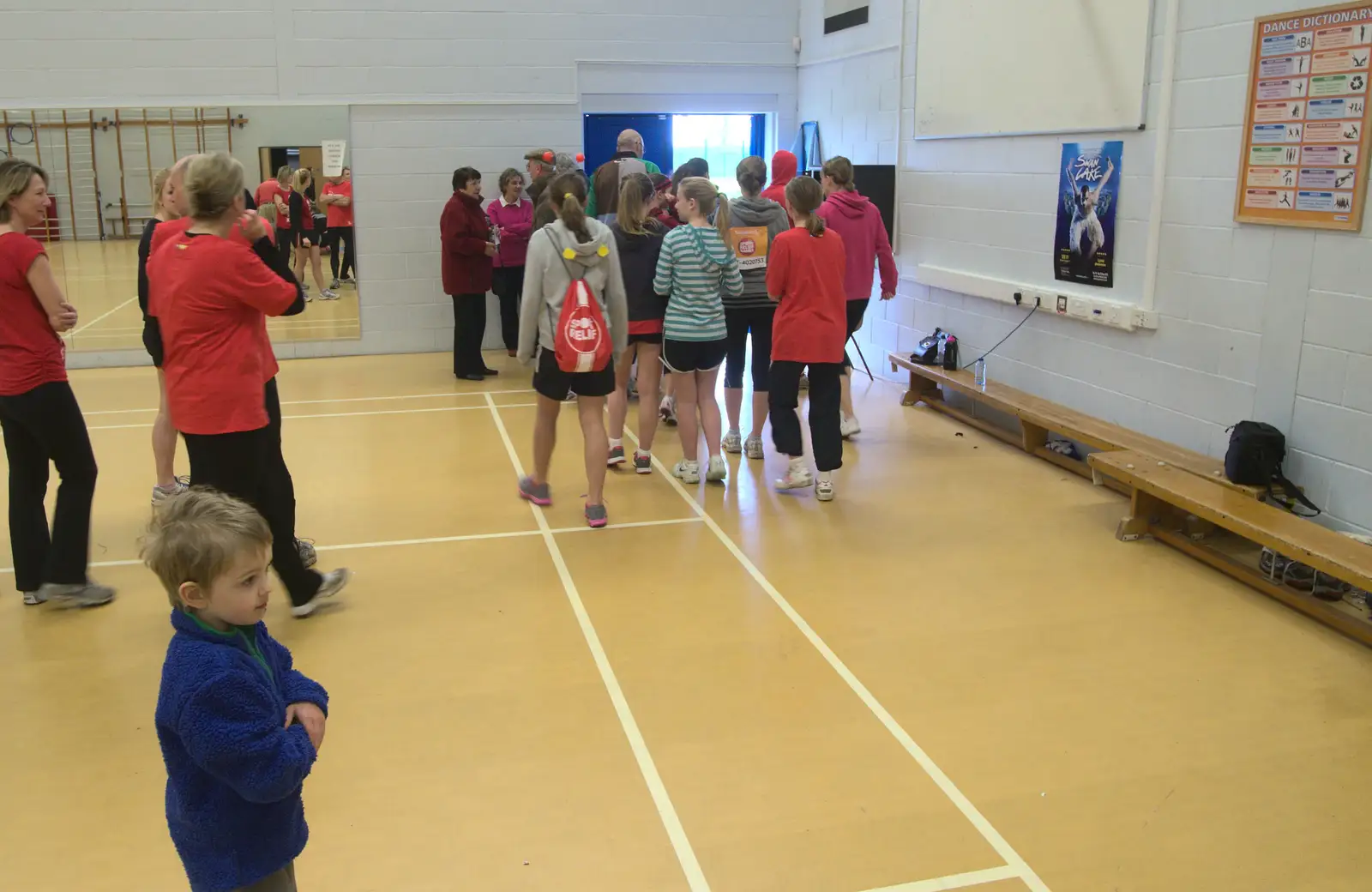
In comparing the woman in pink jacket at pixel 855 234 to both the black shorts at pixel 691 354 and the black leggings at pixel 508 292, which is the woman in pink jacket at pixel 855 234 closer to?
the black shorts at pixel 691 354

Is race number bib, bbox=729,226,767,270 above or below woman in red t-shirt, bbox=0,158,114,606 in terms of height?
above

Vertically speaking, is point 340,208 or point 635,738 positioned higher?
point 340,208

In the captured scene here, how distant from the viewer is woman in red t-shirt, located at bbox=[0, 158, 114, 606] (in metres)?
3.76

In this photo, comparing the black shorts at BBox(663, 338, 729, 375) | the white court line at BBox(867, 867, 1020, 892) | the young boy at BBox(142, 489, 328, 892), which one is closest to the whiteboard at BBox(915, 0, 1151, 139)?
the black shorts at BBox(663, 338, 729, 375)

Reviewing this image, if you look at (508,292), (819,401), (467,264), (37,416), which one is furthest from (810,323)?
(508,292)

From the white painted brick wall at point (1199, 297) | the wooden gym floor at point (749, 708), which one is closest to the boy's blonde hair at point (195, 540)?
the wooden gym floor at point (749, 708)

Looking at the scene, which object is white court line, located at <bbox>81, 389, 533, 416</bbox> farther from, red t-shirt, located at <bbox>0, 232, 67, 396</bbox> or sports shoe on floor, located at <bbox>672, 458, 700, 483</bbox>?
red t-shirt, located at <bbox>0, 232, 67, 396</bbox>

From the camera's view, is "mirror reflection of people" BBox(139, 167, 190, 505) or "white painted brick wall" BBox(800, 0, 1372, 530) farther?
"white painted brick wall" BBox(800, 0, 1372, 530)

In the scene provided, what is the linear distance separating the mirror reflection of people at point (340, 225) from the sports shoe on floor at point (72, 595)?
18.9ft

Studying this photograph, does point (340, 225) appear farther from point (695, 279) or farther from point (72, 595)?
point (72, 595)

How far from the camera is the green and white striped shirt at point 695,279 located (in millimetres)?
5176

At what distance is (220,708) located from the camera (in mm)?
1570

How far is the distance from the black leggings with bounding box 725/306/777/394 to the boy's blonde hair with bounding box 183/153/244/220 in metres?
2.87

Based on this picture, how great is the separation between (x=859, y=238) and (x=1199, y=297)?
1973 mm
